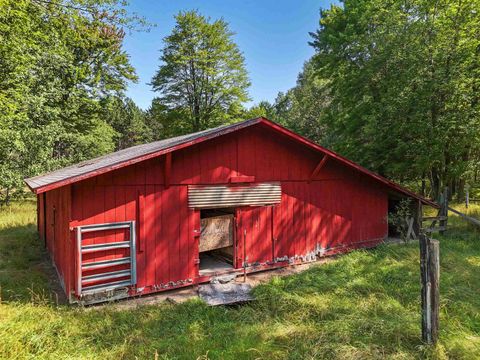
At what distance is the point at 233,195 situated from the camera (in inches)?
314

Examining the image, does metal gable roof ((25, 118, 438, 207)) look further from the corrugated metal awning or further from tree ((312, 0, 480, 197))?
tree ((312, 0, 480, 197))

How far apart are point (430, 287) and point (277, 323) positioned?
2.45m

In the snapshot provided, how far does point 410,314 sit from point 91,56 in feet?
78.3

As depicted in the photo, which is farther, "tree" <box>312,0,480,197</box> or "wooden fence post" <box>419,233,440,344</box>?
"tree" <box>312,0,480,197</box>

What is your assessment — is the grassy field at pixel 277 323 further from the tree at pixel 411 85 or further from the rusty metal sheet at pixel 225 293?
the tree at pixel 411 85

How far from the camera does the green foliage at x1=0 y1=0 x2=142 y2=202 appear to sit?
27.8 ft

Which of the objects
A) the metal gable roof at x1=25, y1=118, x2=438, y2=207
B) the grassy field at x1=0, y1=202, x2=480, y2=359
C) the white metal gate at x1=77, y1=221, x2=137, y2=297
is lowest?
the grassy field at x1=0, y1=202, x2=480, y2=359

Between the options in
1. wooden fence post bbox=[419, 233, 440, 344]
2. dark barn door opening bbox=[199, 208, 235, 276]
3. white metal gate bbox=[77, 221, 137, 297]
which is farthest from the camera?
dark barn door opening bbox=[199, 208, 235, 276]

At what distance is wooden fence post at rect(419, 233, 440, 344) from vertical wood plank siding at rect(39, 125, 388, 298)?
4.56 metres

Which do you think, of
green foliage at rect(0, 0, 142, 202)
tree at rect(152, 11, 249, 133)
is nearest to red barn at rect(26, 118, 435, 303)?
green foliage at rect(0, 0, 142, 202)

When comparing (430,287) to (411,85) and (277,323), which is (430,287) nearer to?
Answer: (277,323)

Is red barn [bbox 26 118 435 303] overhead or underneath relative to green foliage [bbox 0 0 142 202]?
underneath

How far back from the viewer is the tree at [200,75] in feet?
72.3

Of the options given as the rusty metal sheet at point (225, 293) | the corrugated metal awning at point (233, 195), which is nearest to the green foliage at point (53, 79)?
the corrugated metal awning at point (233, 195)
